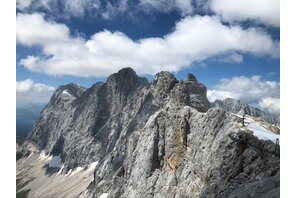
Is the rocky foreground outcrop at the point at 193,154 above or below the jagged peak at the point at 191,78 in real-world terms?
below

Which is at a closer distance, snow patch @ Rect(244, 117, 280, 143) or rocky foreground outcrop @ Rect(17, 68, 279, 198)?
rocky foreground outcrop @ Rect(17, 68, 279, 198)

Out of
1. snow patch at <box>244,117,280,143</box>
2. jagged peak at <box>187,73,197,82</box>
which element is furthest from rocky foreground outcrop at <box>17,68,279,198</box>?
snow patch at <box>244,117,280,143</box>

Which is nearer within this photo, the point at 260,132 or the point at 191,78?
the point at 260,132

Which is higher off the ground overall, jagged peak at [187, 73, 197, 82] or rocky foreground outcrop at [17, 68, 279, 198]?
jagged peak at [187, 73, 197, 82]

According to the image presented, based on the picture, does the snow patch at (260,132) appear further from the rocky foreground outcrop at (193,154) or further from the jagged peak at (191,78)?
the jagged peak at (191,78)

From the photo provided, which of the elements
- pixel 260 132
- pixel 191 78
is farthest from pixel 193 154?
pixel 191 78

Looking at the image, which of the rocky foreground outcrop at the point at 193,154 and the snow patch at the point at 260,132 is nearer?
the rocky foreground outcrop at the point at 193,154

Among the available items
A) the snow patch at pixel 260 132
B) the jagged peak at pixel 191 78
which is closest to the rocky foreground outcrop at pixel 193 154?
the jagged peak at pixel 191 78

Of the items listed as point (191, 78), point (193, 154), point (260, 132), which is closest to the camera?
point (260, 132)

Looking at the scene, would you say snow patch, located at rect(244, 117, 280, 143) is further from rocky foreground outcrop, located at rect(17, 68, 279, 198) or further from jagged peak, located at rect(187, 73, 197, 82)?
jagged peak, located at rect(187, 73, 197, 82)

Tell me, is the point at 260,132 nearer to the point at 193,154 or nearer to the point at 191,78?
the point at 193,154
